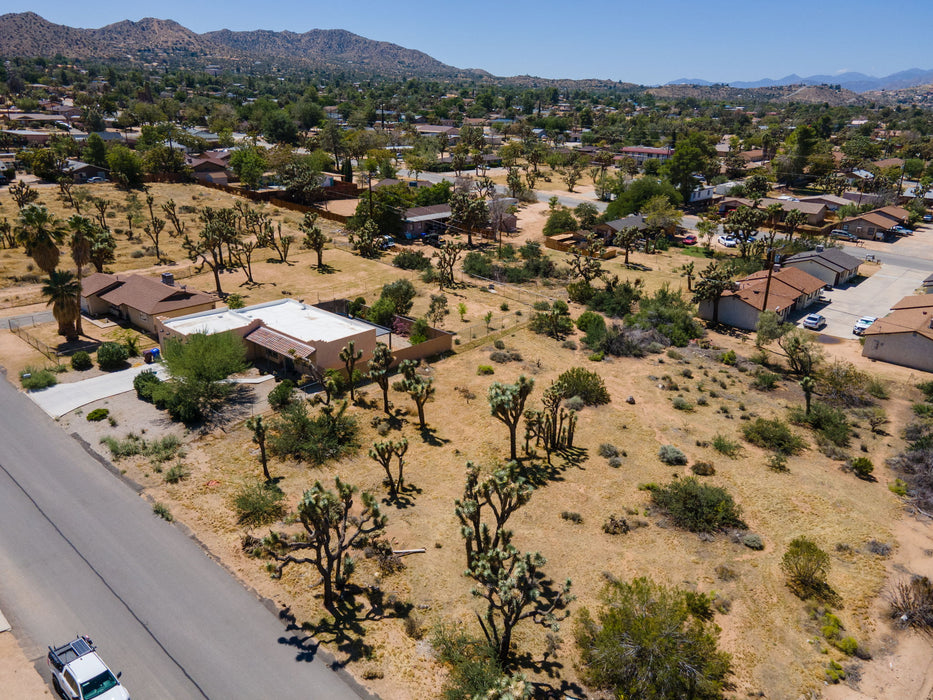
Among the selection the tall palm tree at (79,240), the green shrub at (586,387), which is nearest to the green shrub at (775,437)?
the green shrub at (586,387)

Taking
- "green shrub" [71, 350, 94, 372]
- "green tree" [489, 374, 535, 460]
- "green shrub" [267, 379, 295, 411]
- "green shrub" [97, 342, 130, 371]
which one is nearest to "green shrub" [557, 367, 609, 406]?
"green tree" [489, 374, 535, 460]

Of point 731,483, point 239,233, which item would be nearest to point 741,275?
point 731,483

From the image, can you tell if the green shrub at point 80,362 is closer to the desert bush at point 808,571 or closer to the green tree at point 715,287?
the desert bush at point 808,571

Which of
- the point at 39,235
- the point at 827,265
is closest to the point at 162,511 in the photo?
the point at 39,235

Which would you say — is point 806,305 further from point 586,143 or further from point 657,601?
point 586,143

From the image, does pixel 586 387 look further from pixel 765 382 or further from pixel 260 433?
pixel 260 433

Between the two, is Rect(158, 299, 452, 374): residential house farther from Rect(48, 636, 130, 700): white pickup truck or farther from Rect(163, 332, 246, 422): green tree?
Rect(48, 636, 130, 700): white pickup truck
